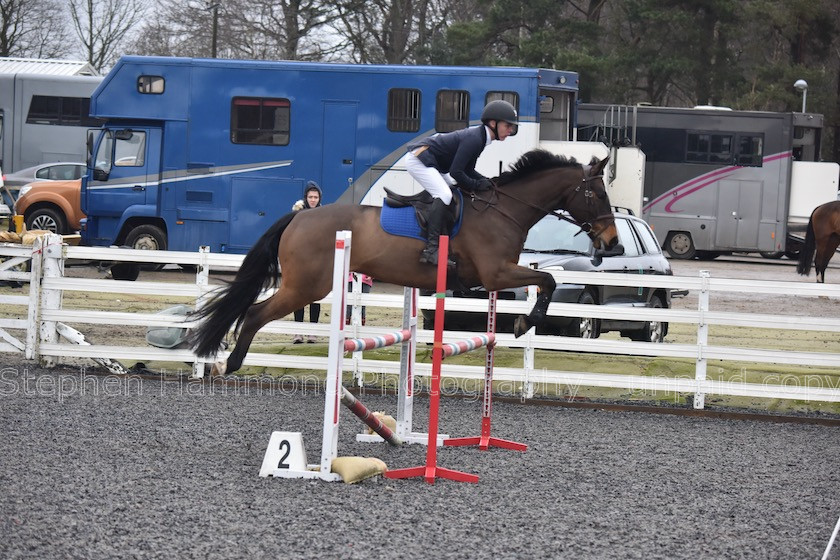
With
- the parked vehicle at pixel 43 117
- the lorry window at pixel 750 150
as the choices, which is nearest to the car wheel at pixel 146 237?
the parked vehicle at pixel 43 117

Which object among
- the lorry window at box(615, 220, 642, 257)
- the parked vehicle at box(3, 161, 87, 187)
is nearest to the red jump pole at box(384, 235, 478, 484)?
the lorry window at box(615, 220, 642, 257)

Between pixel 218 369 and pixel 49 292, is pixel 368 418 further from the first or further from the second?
pixel 49 292

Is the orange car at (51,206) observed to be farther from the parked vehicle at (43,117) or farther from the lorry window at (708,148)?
the lorry window at (708,148)

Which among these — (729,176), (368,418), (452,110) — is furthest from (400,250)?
(729,176)

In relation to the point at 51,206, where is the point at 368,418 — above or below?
below

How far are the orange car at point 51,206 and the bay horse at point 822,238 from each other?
15.7 meters

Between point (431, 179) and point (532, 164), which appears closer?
point (431, 179)

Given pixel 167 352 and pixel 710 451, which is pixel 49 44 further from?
pixel 710 451

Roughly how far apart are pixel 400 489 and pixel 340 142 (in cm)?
1403

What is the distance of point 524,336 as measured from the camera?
1043cm

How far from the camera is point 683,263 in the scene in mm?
28844

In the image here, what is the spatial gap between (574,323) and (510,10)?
92.8 ft

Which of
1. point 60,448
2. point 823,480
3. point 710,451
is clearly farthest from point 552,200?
point 60,448

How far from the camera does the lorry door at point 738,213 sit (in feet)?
96.7
